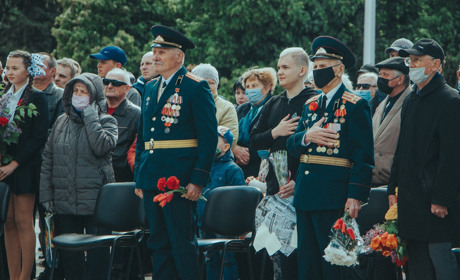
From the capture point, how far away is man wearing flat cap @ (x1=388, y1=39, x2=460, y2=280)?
17.1ft

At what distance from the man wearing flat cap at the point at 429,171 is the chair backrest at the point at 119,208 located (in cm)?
252

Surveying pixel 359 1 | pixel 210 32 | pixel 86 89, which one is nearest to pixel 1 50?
pixel 210 32

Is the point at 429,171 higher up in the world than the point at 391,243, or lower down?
higher up

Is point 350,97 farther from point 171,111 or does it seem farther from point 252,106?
point 252,106

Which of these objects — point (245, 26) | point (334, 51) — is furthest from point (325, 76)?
point (245, 26)

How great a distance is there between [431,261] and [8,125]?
3.95m

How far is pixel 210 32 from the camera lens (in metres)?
19.6

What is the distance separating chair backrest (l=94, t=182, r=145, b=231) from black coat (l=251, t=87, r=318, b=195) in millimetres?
1247

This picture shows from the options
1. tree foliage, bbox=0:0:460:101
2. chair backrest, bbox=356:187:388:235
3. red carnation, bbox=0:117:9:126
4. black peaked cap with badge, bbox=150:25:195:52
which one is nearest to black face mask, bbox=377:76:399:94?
chair backrest, bbox=356:187:388:235

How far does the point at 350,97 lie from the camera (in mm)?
5566

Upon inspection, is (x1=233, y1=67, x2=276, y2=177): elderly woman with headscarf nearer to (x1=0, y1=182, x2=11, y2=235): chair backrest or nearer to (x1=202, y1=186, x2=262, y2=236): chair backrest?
(x1=202, y1=186, x2=262, y2=236): chair backrest

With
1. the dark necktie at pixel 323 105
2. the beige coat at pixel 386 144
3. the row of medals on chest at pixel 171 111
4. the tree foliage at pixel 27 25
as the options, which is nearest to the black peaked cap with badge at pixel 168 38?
the row of medals on chest at pixel 171 111

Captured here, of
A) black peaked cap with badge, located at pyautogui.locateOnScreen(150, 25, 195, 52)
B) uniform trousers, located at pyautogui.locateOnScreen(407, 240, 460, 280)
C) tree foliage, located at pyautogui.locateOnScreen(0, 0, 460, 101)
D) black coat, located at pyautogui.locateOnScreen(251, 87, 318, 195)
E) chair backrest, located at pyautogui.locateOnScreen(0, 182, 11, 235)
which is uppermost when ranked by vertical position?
tree foliage, located at pyautogui.locateOnScreen(0, 0, 460, 101)

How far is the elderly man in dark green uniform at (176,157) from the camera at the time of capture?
18.9ft
